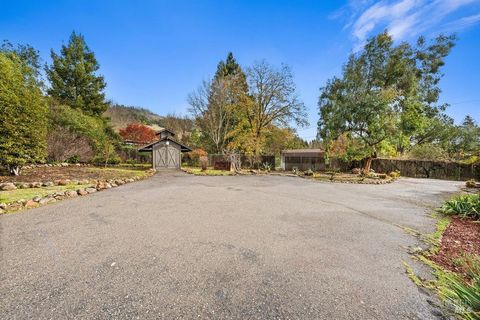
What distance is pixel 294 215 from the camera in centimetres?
507

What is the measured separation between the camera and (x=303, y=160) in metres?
22.8

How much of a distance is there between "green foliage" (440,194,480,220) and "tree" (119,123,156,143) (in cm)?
3507

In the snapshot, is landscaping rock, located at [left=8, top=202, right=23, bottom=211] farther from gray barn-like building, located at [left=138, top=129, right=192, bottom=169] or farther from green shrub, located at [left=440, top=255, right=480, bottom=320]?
gray barn-like building, located at [left=138, top=129, right=192, bottom=169]

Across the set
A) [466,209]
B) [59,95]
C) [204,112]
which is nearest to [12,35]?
[59,95]

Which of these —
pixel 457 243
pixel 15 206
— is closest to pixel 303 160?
pixel 457 243

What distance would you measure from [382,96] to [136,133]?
32.3 m

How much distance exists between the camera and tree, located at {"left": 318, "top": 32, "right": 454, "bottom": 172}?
587 inches

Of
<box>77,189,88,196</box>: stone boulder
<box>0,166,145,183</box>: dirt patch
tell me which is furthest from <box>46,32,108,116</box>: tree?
<box>77,189,88,196</box>: stone boulder

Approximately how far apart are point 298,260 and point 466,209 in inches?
222

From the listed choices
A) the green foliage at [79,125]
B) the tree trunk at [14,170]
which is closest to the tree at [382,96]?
the tree trunk at [14,170]

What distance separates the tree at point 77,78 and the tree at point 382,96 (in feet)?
88.8

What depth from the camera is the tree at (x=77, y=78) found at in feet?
76.4

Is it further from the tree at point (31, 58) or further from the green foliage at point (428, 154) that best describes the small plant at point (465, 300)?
the tree at point (31, 58)

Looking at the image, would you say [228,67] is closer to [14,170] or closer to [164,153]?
[164,153]
